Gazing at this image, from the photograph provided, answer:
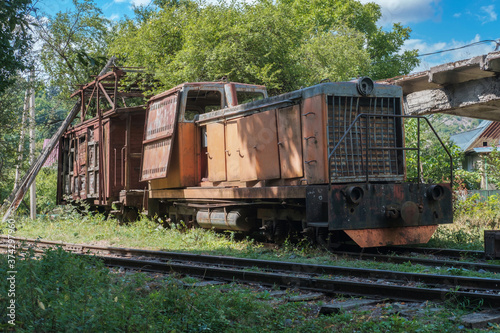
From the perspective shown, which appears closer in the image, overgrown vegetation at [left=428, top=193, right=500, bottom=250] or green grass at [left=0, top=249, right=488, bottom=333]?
green grass at [left=0, top=249, right=488, bottom=333]

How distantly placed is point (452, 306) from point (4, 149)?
44.1ft

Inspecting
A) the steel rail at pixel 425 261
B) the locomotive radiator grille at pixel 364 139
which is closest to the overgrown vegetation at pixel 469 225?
the locomotive radiator grille at pixel 364 139

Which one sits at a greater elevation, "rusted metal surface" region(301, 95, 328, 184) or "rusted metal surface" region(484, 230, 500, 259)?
"rusted metal surface" region(301, 95, 328, 184)

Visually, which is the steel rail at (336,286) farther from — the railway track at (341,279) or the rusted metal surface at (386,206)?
the rusted metal surface at (386,206)

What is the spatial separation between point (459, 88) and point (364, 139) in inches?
86.3

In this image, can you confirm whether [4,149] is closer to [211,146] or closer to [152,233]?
[152,233]

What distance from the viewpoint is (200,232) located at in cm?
1129

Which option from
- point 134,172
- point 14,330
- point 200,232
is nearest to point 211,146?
point 200,232

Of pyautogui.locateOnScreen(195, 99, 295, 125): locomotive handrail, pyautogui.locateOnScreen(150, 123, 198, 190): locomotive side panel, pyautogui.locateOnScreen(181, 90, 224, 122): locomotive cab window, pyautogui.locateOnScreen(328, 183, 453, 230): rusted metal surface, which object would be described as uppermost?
pyautogui.locateOnScreen(181, 90, 224, 122): locomotive cab window

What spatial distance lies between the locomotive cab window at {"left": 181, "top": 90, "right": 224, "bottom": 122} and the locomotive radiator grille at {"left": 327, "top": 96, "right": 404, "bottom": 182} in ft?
12.0

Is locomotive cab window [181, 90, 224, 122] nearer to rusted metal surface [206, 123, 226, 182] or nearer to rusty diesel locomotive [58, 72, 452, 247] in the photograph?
rusty diesel locomotive [58, 72, 452, 247]

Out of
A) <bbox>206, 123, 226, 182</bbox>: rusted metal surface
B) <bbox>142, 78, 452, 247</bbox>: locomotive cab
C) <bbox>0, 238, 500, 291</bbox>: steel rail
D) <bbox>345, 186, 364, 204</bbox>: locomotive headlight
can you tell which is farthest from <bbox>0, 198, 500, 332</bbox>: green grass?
<bbox>206, 123, 226, 182</bbox>: rusted metal surface

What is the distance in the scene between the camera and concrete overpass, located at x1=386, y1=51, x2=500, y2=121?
877cm

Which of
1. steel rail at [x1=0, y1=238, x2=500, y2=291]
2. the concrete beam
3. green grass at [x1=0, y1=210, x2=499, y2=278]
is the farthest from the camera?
the concrete beam
